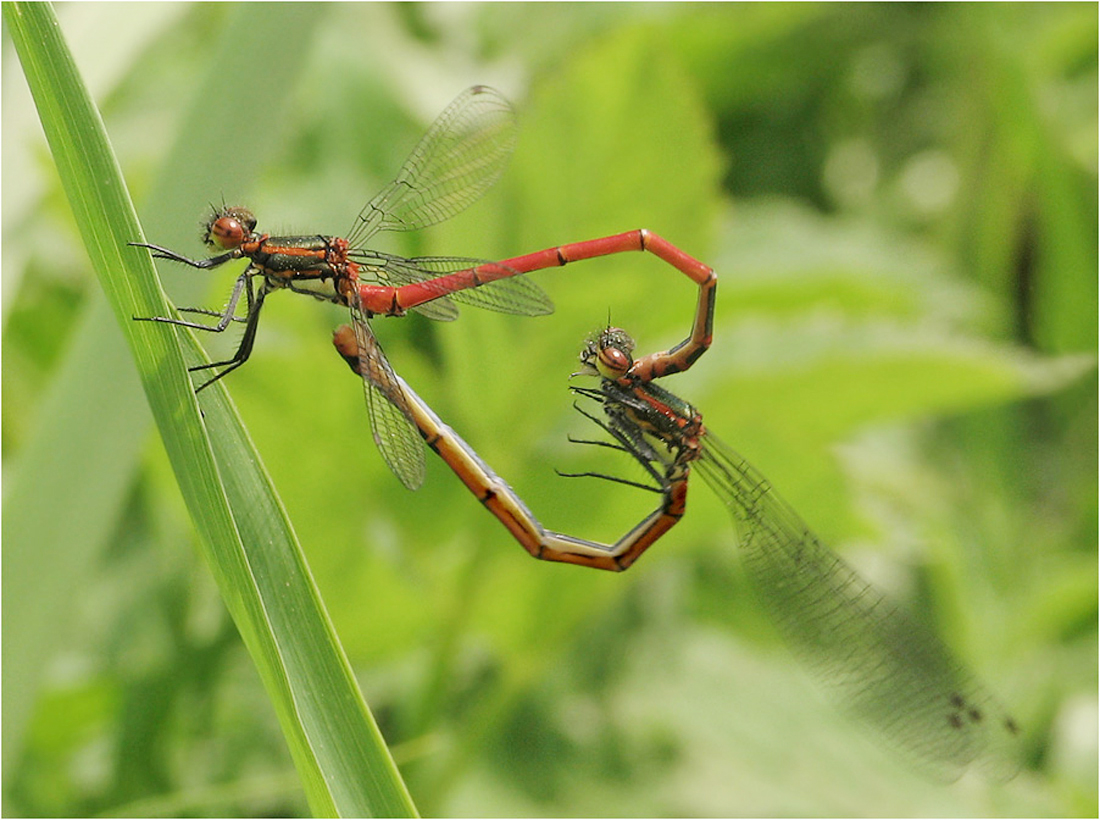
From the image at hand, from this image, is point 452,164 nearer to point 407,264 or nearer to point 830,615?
point 407,264

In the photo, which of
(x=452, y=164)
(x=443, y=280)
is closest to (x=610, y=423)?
(x=443, y=280)

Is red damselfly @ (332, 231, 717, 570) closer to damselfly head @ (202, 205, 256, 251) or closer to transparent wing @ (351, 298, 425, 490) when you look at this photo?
transparent wing @ (351, 298, 425, 490)

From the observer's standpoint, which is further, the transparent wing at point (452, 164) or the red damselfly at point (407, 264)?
the transparent wing at point (452, 164)

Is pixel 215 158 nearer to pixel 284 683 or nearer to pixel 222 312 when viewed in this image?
pixel 222 312

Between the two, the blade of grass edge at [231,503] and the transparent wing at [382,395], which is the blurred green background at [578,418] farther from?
the blade of grass edge at [231,503]

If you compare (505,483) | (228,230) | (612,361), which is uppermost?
(228,230)

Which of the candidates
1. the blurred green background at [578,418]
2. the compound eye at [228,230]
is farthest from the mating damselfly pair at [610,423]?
the blurred green background at [578,418]

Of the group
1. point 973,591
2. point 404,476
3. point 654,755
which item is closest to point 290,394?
point 404,476
